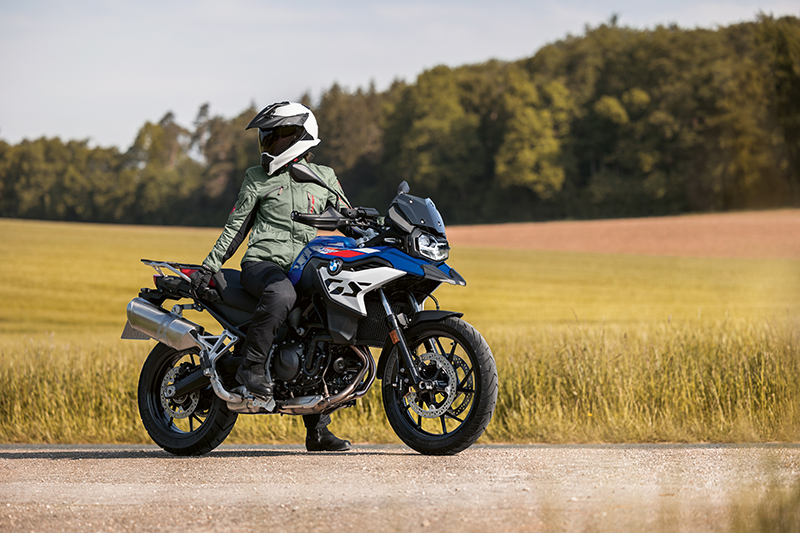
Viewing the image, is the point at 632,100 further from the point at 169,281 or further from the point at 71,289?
the point at 169,281

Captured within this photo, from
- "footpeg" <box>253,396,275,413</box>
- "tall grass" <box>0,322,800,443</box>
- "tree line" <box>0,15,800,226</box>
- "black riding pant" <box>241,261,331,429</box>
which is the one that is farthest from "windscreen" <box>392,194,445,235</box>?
"tree line" <box>0,15,800,226</box>

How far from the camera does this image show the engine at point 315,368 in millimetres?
5750

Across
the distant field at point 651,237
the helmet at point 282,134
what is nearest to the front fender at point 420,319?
the helmet at point 282,134

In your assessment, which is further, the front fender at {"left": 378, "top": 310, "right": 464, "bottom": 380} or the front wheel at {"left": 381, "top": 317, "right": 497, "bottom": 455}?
the front fender at {"left": 378, "top": 310, "right": 464, "bottom": 380}

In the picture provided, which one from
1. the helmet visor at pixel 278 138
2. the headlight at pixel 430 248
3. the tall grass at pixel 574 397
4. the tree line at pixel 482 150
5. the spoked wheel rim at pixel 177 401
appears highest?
the tree line at pixel 482 150

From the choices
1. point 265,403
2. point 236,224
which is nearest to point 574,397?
point 265,403

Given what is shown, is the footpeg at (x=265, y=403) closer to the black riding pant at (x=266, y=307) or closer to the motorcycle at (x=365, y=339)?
the motorcycle at (x=365, y=339)

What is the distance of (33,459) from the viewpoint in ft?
19.9

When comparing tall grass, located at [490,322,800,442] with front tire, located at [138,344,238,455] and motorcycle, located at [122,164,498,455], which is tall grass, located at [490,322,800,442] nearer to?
motorcycle, located at [122,164,498,455]

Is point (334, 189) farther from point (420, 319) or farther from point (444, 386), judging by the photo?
point (444, 386)

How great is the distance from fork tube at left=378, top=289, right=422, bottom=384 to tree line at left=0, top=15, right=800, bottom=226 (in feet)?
216

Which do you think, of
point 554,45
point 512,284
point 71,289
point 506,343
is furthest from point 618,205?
point 506,343

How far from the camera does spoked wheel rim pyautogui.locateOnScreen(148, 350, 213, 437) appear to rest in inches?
254

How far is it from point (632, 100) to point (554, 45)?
24.9 meters
